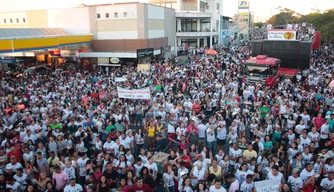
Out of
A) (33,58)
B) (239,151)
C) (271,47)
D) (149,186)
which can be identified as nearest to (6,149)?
(149,186)

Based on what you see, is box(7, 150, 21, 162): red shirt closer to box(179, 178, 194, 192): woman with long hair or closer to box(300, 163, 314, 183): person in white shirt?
box(179, 178, 194, 192): woman with long hair

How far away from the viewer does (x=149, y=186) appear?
21.8ft

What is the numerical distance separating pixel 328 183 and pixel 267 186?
169 centimetres

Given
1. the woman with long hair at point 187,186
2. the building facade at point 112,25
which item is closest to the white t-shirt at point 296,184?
the woman with long hair at point 187,186

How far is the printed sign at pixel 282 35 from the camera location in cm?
2114

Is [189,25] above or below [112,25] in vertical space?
above

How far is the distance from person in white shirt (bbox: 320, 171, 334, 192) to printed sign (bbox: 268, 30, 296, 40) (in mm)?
16767

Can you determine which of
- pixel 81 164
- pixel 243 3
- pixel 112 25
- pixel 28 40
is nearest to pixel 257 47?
pixel 112 25

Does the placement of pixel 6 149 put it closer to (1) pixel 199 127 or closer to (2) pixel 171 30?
(1) pixel 199 127

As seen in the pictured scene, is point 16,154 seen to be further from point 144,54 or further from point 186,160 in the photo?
point 144,54

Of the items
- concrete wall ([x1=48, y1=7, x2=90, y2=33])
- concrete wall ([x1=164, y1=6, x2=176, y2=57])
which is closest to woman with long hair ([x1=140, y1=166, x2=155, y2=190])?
concrete wall ([x1=48, y1=7, x2=90, y2=33])

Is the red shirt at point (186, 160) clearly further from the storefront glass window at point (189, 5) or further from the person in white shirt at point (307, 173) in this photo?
the storefront glass window at point (189, 5)

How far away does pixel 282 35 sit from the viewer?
21500 millimetres

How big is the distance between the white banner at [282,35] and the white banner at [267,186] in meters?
17.6
